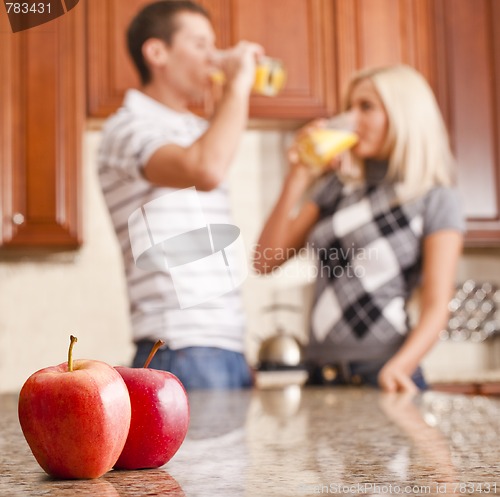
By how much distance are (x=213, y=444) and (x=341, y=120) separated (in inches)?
40.5

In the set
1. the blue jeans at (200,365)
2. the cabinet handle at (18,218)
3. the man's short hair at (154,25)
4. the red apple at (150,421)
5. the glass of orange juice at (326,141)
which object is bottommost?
the blue jeans at (200,365)

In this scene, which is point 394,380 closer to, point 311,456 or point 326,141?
point 326,141

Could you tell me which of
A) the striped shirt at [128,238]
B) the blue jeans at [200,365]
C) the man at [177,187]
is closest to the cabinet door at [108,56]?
the man at [177,187]

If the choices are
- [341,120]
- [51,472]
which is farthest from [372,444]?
[341,120]

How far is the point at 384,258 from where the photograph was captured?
1.35 meters

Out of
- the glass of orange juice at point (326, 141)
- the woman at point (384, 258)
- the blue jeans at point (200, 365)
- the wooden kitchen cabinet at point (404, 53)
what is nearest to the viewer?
the blue jeans at point (200, 365)

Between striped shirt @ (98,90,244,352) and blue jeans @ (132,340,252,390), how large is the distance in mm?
13

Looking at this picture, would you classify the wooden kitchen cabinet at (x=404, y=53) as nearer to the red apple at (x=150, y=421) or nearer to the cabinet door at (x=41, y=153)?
the cabinet door at (x=41, y=153)

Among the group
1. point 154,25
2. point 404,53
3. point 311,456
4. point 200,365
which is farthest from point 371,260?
point 404,53

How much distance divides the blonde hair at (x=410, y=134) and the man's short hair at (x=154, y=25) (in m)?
0.33

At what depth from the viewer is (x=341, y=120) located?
150 centimetres

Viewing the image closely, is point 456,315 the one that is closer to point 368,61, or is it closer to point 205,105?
point 368,61

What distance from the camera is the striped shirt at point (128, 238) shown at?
1.24 m

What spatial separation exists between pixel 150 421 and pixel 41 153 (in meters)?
1.95
